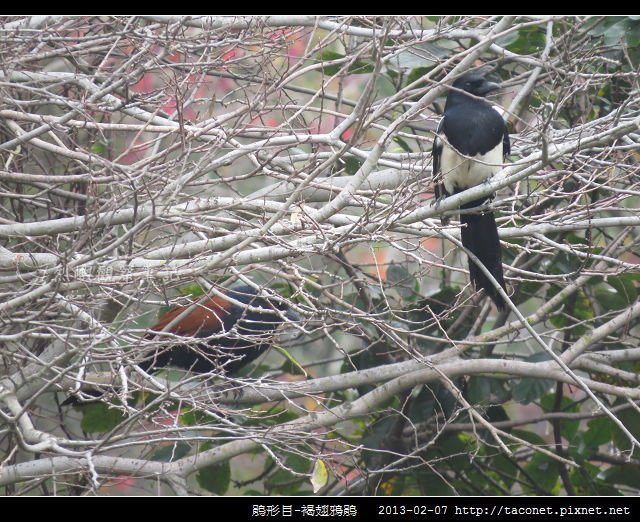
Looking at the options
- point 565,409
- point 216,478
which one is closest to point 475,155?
point 565,409

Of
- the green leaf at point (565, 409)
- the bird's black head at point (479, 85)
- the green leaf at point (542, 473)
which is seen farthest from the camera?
the green leaf at point (565, 409)

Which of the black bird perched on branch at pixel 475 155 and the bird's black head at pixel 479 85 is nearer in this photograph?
the black bird perched on branch at pixel 475 155

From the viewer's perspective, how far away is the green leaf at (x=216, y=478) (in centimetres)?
447

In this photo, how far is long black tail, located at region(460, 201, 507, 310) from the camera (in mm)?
3734

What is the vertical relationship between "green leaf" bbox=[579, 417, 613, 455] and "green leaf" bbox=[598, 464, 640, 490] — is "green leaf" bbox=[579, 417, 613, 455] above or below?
above

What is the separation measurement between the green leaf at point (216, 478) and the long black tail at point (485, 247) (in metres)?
1.73

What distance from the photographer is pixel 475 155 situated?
401 centimetres

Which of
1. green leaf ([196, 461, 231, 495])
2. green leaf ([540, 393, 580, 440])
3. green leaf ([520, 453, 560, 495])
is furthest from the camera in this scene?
green leaf ([540, 393, 580, 440])

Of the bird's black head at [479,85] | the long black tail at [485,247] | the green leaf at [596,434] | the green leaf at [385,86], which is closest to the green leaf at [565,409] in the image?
the green leaf at [596,434]

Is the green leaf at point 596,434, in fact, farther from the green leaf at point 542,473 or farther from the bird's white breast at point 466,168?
the bird's white breast at point 466,168

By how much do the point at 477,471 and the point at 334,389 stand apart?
3.81ft

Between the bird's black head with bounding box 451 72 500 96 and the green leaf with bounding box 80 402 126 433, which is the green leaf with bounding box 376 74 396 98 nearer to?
the bird's black head with bounding box 451 72 500 96

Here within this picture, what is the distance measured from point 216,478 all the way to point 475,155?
220 centimetres

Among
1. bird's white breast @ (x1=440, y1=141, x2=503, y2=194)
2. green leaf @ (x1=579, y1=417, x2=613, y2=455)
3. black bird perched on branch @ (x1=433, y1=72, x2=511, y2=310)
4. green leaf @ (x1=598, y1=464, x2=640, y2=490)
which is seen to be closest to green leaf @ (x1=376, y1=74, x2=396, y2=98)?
black bird perched on branch @ (x1=433, y1=72, x2=511, y2=310)
